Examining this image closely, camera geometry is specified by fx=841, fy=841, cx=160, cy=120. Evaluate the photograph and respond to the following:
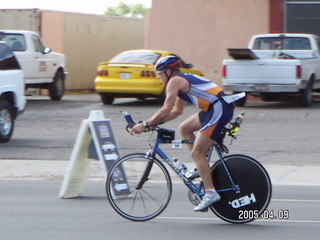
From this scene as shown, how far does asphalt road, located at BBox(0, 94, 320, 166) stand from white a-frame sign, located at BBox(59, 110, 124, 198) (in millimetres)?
3584

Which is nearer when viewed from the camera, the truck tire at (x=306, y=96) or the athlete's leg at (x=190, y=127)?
the athlete's leg at (x=190, y=127)

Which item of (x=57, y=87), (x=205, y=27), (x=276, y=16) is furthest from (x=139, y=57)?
(x=276, y=16)

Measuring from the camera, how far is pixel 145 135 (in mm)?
16219

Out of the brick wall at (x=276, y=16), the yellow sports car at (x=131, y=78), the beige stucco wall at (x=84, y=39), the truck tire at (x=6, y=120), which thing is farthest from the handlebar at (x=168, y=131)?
the beige stucco wall at (x=84, y=39)

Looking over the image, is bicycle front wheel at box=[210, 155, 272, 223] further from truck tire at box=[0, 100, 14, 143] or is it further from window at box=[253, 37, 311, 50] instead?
window at box=[253, 37, 311, 50]

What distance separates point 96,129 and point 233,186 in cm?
229

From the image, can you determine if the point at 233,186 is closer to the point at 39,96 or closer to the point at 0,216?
the point at 0,216

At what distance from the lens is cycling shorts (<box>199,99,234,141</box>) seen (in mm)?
7992

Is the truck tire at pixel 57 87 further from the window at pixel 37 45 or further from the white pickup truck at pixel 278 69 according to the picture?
the white pickup truck at pixel 278 69

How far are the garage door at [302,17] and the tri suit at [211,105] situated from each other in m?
16.9

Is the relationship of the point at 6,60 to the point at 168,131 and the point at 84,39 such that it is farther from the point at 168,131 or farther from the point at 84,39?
the point at 84,39

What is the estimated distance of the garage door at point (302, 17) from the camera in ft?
79.8

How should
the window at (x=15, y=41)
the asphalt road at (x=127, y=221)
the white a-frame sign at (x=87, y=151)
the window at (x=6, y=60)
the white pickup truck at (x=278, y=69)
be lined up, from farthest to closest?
1. the window at (x=15, y=41)
2. the white pickup truck at (x=278, y=69)
3. the window at (x=6, y=60)
4. the white a-frame sign at (x=87, y=151)
5. the asphalt road at (x=127, y=221)

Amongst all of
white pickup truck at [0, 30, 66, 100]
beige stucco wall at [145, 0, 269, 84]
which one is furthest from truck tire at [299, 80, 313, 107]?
white pickup truck at [0, 30, 66, 100]
